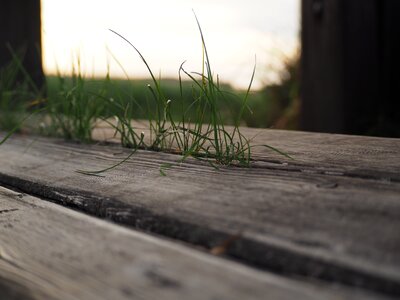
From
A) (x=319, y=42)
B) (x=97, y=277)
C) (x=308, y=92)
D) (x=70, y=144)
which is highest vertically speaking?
(x=319, y=42)

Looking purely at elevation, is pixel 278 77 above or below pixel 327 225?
above

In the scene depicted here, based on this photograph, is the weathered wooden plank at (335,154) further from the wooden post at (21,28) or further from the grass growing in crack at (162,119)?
the wooden post at (21,28)

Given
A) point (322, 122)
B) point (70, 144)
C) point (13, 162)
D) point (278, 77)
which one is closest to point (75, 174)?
point (13, 162)

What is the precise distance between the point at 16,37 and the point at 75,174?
125 inches

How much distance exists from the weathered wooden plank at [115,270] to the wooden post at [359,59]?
3.23 metres

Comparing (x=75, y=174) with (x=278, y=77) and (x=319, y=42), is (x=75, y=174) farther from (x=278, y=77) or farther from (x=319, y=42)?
(x=278, y=77)

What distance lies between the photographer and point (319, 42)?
13.4ft

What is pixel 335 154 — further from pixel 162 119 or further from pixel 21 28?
pixel 21 28

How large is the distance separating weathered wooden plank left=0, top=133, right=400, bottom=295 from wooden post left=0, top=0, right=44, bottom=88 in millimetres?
2960

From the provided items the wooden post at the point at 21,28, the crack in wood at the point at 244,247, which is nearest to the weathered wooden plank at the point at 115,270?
the crack in wood at the point at 244,247

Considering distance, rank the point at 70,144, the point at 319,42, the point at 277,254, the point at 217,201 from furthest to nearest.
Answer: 1. the point at 319,42
2. the point at 70,144
3. the point at 217,201
4. the point at 277,254

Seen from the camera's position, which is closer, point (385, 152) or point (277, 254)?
point (277, 254)

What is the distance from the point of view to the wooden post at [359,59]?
153 inches

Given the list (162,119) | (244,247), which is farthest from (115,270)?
(162,119)
